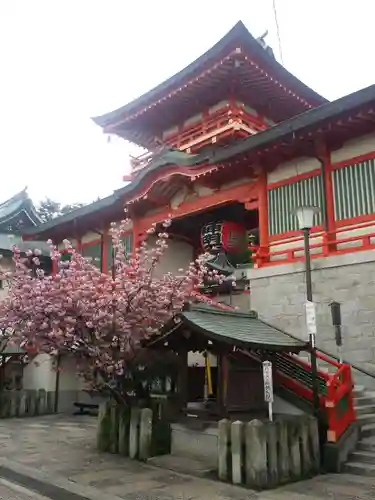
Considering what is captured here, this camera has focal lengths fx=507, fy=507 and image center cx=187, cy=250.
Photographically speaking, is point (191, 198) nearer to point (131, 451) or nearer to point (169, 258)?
point (169, 258)

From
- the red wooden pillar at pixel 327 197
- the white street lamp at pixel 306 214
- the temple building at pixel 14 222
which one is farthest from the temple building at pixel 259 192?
the temple building at pixel 14 222

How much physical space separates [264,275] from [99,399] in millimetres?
8555

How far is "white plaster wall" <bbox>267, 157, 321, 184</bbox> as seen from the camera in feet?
43.7

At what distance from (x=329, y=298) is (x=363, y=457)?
4.30 m

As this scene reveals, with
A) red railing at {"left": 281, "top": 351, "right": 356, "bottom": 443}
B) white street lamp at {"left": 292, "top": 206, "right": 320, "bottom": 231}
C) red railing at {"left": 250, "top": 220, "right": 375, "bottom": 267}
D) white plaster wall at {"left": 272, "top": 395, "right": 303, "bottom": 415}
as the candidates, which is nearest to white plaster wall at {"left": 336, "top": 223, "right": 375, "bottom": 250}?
red railing at {"left": 250, "top": 220, "right": 375, "bottom": 267}

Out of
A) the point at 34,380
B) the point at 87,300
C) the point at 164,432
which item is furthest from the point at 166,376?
the point at 34,380

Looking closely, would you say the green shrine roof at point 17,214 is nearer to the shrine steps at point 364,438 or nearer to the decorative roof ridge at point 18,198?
the decorative roof ridge at point 18,198

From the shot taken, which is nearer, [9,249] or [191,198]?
[191,198]

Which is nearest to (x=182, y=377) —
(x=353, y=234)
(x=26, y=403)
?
A: (x=353, y=234)

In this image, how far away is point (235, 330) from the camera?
9.08m

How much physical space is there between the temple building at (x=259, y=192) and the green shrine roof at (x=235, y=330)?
23cm

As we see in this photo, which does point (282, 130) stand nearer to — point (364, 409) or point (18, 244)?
point (364, 409)

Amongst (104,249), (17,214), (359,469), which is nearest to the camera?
(359,469)

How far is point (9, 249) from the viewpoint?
81.3ft
